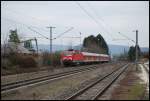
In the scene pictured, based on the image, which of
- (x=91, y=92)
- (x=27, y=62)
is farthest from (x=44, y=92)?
(x=27, y=62)

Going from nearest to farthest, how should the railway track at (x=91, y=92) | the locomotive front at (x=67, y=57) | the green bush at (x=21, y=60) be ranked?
the railway track at (x=91, y=92) < the green bush at (x=21, y=60) < the locomotive front at (x=67, y=57)

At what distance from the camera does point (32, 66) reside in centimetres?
5175

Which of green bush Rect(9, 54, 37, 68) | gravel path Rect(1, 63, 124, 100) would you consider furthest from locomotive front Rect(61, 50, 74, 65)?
gravel path Rect(1, 63, 124, 100)

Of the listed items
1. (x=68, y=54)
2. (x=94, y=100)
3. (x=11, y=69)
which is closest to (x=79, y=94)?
(x=94, y=100)

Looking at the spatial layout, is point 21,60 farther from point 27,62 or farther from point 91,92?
point 91,92

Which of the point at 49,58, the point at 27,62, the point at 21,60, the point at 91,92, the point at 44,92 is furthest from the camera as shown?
the point at 49,58

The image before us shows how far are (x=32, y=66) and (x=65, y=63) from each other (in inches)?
539

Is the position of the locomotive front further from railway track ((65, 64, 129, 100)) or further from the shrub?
railway track ((65, 64, 129, 100))

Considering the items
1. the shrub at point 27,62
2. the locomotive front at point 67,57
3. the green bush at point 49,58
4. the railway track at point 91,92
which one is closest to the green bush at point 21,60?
the shrub at point 27,62

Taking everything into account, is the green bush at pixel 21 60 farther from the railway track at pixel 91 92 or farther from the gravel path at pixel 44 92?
the gravel path at pixel 44 92

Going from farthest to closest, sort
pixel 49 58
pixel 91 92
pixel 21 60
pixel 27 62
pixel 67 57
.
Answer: pixel 49 58, pixel 67 57, pixel 27 62, pixel 21 60, pixel 91 92

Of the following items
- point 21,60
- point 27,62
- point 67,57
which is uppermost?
point 67,57

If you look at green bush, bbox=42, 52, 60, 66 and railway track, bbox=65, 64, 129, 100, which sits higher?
green bush, bbox=42, 52, 60, 66

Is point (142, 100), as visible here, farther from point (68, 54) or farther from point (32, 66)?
point (68, 54)
